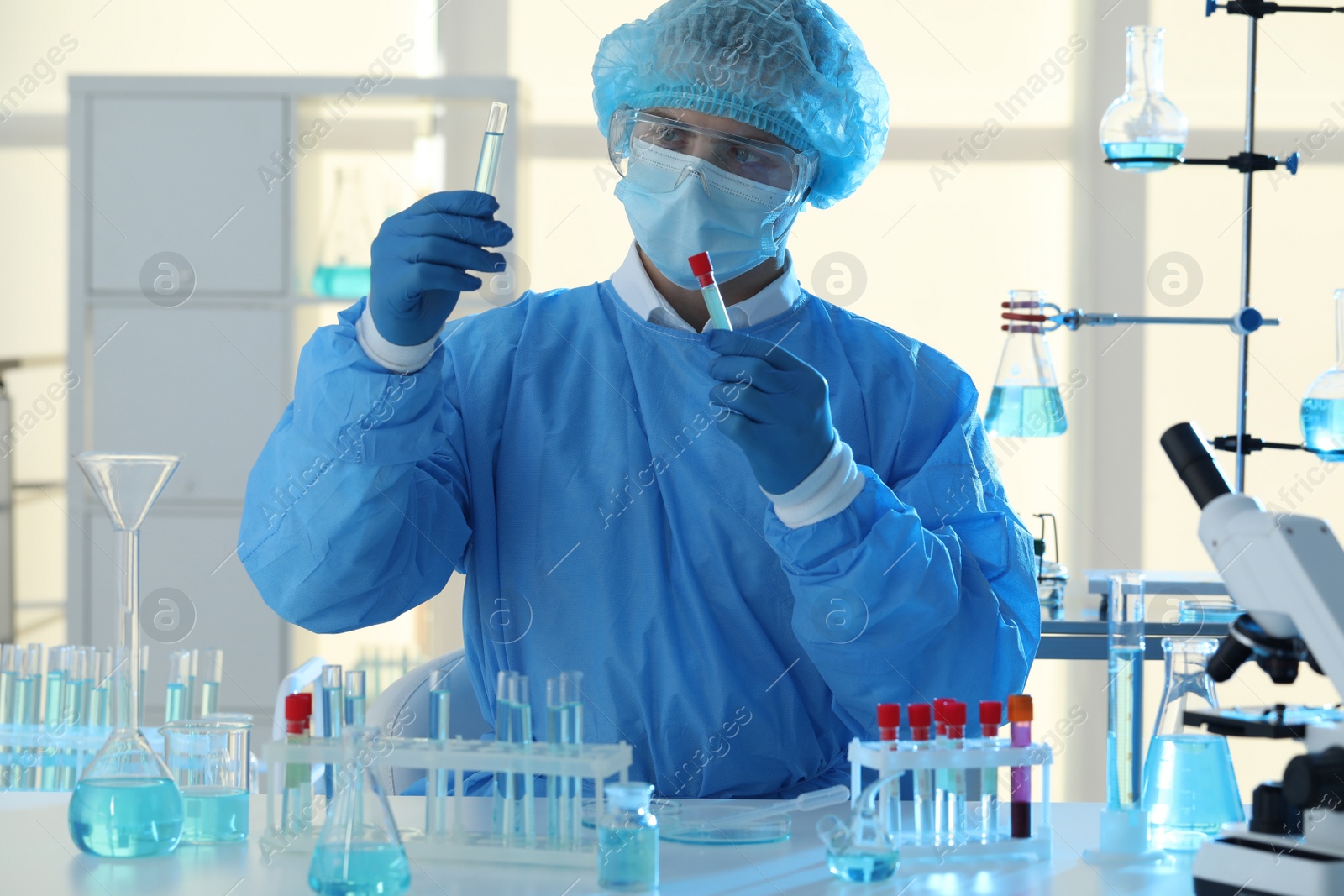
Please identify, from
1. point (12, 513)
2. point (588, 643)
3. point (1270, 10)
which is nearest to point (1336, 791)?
point (588, 643)

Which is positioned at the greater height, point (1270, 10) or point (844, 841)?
point (1270, 10)

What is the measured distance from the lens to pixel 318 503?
1.33 meters

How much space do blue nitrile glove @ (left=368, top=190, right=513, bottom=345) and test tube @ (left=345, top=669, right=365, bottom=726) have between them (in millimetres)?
347

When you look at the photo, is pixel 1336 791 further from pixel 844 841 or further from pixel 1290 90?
pixel 1290 90

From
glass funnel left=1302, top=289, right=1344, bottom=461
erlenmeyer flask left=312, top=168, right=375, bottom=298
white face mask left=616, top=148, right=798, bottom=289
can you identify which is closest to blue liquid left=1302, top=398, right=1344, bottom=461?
glass funnel left=1302, top=289, right=1344, bottom=461

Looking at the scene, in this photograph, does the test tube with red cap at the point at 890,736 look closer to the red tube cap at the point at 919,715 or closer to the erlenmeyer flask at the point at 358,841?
the red tube cap at the point at 919,715

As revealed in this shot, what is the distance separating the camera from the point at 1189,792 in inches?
43.5

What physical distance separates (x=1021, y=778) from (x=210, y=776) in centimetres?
68

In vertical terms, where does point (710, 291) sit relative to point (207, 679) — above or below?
above

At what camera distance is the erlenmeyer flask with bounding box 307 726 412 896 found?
0.94 meters

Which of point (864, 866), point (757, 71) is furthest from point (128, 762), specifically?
point (757, 71)

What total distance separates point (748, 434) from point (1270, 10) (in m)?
1.38

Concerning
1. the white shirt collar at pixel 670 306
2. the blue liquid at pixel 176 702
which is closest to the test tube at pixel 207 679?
the blue liquid at pixel 176 702

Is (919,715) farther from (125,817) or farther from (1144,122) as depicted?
(1144,122)
